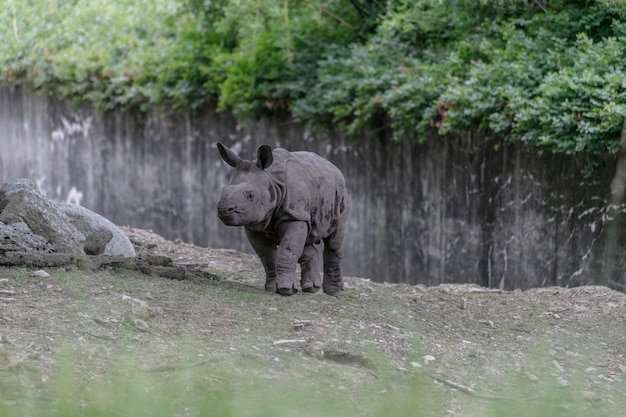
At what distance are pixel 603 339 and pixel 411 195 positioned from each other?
17.0 ft

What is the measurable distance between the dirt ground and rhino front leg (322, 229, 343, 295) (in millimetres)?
142

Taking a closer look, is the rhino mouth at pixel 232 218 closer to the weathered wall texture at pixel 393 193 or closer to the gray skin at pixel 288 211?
the gray skin at pixel 288 211

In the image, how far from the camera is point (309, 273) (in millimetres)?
8312

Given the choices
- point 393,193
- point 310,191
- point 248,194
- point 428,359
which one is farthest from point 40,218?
point 393,193

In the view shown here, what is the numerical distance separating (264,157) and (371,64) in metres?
5.70

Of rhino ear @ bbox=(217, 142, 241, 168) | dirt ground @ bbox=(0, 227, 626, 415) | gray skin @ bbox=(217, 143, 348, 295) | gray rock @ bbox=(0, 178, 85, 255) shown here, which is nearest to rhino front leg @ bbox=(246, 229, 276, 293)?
gray skin @ bbox=(217, 143, 348, 295)

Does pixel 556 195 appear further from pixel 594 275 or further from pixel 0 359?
pixel 0 359

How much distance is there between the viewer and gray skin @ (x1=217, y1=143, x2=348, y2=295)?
7590mm

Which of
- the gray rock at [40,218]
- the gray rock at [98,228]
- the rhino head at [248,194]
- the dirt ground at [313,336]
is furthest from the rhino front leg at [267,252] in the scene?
the gray rock at [40,218]

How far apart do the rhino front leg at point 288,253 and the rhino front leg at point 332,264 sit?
714 mm

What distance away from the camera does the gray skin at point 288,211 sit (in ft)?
24.9

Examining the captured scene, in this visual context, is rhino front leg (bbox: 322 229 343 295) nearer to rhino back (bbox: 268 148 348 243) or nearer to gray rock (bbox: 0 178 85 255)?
rhino back (bbox: 268 148 348 243)

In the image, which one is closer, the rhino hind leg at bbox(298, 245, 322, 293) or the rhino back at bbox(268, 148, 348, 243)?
the rhino back at bbox(268, 148, 348, 243)

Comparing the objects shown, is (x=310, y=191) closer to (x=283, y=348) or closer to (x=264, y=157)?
(x=264, y=157)
